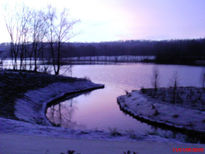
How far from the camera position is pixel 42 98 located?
14.3 metres

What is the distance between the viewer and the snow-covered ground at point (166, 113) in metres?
9.02

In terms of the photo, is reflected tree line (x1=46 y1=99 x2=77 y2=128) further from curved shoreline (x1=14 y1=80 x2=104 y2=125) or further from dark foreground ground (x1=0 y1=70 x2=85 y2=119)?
dark foreground ground (x1=0 y1=70 x2=85 y2=119)

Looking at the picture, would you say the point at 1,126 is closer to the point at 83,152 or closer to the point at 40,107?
the point at 83,152

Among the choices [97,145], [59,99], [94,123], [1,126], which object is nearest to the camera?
[97,145]

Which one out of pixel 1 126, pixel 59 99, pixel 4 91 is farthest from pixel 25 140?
pixel 59 99

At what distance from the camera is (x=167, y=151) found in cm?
409

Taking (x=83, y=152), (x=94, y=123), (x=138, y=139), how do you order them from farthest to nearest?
(x=94, y=123), (x=138, y=139), (x=83, y=152)

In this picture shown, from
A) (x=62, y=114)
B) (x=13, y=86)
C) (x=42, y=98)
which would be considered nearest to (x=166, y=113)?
(x=62, y=114)

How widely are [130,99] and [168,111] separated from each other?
4.23 m

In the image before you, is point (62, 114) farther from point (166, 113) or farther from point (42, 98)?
point (166, 113)

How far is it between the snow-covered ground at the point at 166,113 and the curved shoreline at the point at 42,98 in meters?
5.53

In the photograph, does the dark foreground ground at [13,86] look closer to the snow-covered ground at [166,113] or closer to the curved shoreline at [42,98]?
the curved shoreline at [42,98]

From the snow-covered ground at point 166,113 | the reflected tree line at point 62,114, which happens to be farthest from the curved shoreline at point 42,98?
the snow-covered ground at point 166,113

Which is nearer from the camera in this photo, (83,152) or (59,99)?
(83,152)
